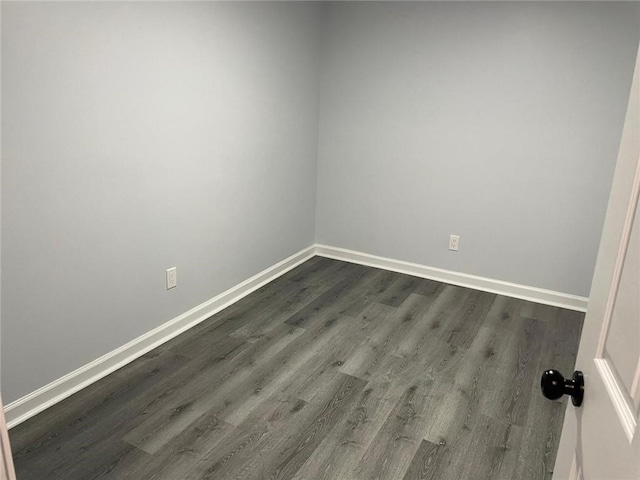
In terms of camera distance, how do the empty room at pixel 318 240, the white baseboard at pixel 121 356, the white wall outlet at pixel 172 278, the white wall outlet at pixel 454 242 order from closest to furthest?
the empty room at pixel 318 240 < the white baseboard at pixel 121 356 < the white wall outlet at pixel 172 278 < the white wall outlet at pixel 454 242

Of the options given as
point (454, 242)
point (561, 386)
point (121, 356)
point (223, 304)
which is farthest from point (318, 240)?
point (561, 386)

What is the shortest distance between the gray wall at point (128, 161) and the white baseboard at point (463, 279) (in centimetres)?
86

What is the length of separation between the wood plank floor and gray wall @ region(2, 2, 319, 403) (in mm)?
323

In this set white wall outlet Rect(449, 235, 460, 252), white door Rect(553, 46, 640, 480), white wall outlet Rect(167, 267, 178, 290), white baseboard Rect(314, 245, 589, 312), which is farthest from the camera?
white wall outlet Rect(449, 235, 460, 252)

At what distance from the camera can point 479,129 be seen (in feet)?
12.1

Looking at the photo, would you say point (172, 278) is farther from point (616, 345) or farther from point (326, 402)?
point (616, 345)

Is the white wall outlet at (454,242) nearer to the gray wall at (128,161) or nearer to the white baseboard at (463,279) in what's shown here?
the white baseboard at (463,279)

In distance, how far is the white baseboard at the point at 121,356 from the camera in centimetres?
230

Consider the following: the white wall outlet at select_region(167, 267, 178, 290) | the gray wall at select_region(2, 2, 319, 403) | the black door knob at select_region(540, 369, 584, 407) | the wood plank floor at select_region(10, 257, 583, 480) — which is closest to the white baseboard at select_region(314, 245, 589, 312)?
the wood plank floor at select_region(10, 257, 583, 480)

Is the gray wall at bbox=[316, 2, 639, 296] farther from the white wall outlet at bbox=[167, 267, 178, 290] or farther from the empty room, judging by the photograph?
the white wall outlet at bbox=[167, 267, 178, 290]

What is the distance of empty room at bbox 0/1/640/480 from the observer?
2078mm

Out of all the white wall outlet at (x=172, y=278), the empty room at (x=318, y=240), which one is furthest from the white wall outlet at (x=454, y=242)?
the white wall outlet at (x=172, y=278)

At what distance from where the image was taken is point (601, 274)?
0.93 metres

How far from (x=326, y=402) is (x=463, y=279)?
6.19ft
